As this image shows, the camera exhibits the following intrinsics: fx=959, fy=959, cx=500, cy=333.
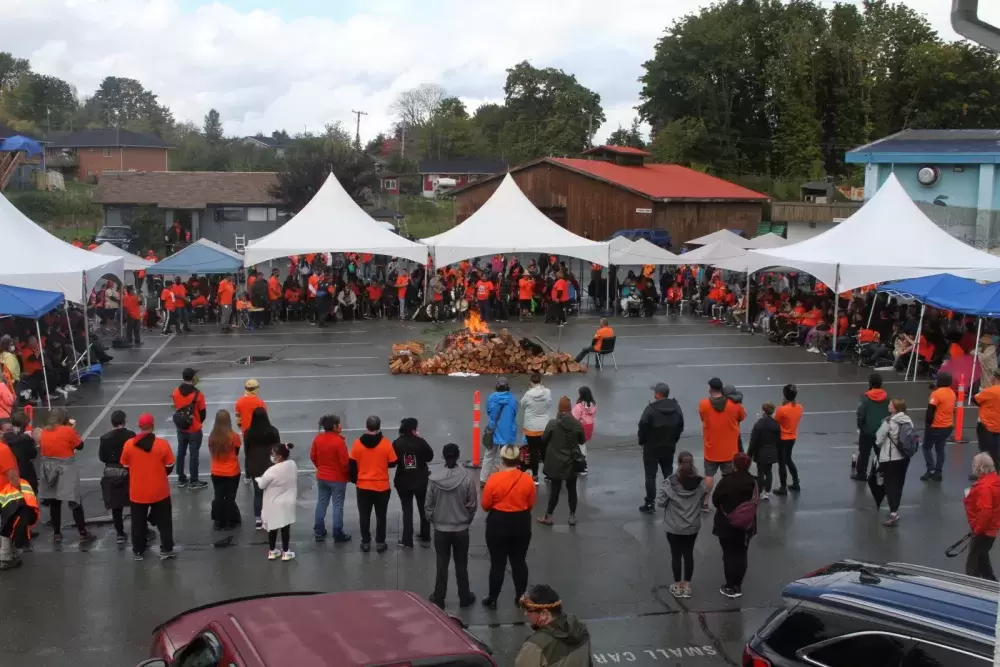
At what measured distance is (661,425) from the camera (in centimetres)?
1079

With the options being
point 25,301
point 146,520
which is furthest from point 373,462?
point 25,301

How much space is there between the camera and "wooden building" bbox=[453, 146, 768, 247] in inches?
1820

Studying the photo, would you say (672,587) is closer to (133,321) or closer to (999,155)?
(133,321)

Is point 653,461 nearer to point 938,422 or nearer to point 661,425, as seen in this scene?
point 661,425

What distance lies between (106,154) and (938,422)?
7784cm

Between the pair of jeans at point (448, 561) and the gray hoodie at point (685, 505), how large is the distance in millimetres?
1879

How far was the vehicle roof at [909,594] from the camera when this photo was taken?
526 centimetres

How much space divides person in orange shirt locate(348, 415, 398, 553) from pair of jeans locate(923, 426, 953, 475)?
720cm

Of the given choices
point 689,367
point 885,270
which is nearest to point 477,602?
point 689,367

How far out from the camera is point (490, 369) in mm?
19500

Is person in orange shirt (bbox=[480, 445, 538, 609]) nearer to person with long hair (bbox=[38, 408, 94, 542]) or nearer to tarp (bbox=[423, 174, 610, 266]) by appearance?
person with long hair (bbox=[38, 408, 94, 542])

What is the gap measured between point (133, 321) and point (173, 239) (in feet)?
101

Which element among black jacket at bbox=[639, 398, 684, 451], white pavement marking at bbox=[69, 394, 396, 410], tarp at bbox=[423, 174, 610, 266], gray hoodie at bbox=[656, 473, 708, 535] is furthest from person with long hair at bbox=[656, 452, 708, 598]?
tarp at bbox=[423, 174, 610, 266]

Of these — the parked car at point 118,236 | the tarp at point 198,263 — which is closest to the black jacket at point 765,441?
the tarp at point 198,263
